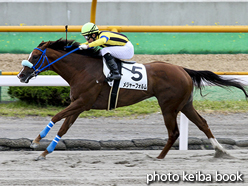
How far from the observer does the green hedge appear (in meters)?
7.40

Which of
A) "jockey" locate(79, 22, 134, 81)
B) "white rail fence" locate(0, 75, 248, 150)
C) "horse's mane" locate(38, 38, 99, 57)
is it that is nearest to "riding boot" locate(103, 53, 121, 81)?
"jockey" locate(79, 22, 134, 81)

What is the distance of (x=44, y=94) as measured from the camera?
7430mm

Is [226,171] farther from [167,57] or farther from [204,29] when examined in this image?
[167,57]

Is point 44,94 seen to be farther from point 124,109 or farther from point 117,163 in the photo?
point 117,163

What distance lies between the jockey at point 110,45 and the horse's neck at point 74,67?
19 cm

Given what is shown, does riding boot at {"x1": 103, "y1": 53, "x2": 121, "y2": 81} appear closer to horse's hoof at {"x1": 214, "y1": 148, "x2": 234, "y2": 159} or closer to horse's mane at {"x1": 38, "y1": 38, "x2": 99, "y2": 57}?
horse's mane at {"x1": 38, "y1": 38, "x2": 99, "y2": 57}

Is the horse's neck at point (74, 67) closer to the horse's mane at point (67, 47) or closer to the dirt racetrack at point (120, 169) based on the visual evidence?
the horse's mane at point (67, 47)

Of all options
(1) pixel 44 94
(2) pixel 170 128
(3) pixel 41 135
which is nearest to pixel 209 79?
(2) pixel 170 128

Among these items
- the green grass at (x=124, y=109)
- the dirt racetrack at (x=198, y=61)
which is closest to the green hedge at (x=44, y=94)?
the green grass at (x=124, y=109)

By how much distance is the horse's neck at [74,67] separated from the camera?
179 inches

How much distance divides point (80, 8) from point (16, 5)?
1908mm

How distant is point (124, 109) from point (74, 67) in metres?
3.21

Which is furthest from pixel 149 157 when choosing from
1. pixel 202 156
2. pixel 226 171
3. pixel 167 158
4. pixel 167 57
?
pixel 167 57
